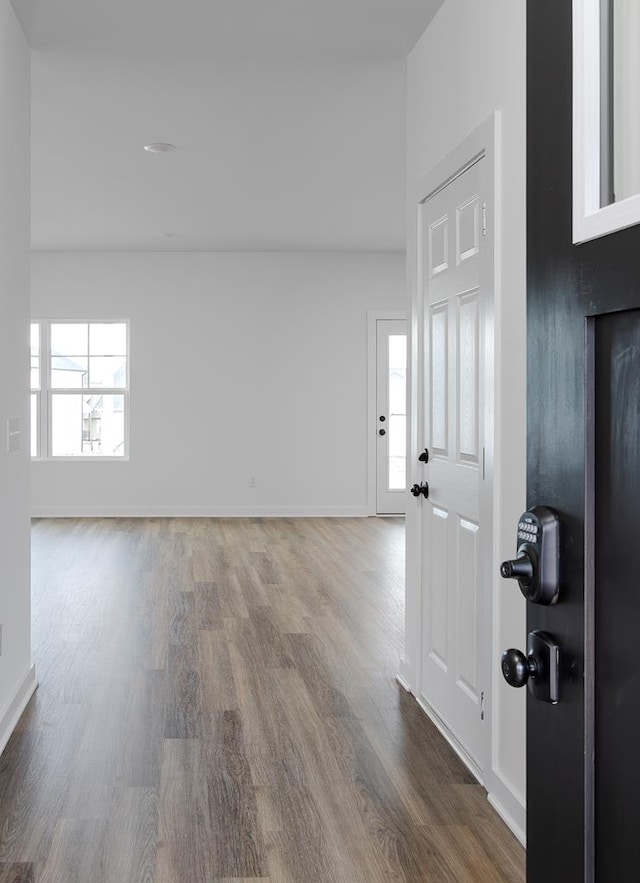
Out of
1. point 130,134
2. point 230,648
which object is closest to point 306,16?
point 130,134

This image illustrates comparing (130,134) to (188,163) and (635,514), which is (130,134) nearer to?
(188,163)

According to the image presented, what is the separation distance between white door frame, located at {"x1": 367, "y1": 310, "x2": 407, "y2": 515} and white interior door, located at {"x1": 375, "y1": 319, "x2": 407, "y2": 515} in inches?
1.2

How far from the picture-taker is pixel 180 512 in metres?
9.01

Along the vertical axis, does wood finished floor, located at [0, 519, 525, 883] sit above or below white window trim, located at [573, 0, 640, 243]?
below

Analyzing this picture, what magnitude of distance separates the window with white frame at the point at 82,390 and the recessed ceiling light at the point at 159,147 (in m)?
3.96

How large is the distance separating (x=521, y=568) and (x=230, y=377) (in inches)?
326

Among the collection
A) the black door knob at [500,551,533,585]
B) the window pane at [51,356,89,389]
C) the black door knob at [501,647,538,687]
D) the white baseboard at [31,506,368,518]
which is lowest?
the white baseboard at [31,506,368,518]

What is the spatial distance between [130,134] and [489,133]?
9.69 feet

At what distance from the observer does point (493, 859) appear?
2.23 meters

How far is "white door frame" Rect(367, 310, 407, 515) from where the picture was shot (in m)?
9.15

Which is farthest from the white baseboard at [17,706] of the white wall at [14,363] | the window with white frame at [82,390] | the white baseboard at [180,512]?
the window with white frame at [82,390]

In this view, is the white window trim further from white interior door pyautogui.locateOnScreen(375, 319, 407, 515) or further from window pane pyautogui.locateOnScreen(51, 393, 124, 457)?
window pane pyautogui.locateOnScreen(51, 393, 124, 457)

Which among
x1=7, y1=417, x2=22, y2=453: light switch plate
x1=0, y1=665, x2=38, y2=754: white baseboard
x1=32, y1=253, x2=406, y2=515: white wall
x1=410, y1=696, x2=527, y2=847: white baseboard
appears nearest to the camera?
x1=410, y1=696, x2=527, y2=847: white baseboard

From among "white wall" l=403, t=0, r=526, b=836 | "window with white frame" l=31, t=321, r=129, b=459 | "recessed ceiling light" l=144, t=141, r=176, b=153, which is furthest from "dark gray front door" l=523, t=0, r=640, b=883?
"window with white frame" l=31, t=321, r=129, b=459
